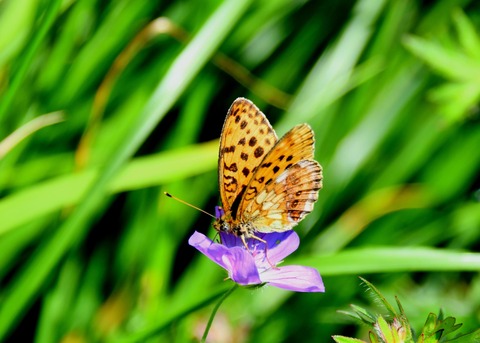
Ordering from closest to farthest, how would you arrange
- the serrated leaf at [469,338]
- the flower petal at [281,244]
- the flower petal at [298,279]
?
the serrated leaf at [469,338] < the flower petal at [298,279] < the flower petal at [281,244]

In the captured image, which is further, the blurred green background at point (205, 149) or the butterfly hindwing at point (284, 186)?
the blurred green background at point (205, 149)

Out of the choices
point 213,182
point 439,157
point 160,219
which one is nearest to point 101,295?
point 160,219

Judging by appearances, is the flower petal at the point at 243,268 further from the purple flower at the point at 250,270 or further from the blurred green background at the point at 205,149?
the blurred green background at the point at 205,149

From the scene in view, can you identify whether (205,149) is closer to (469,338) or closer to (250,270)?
(250,270)

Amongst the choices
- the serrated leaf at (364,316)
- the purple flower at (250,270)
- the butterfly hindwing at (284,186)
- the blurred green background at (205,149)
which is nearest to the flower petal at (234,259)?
the purple flower at (250,270)

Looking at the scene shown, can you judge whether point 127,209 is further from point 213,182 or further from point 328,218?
point 328,218

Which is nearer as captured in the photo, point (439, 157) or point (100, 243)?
point (100, 243)
